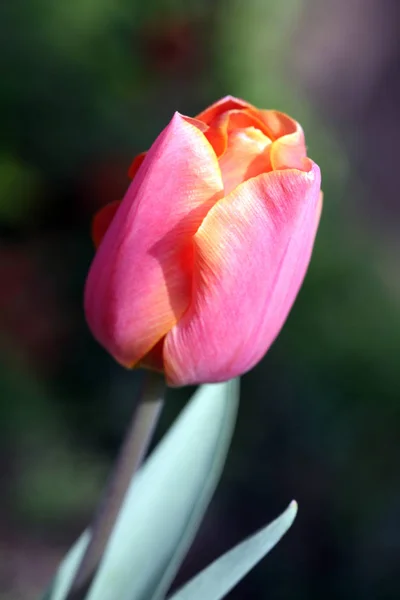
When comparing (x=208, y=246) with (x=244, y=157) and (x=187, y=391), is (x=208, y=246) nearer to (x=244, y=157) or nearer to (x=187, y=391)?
(x=244, y=157)

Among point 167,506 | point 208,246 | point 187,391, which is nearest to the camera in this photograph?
point 208,246

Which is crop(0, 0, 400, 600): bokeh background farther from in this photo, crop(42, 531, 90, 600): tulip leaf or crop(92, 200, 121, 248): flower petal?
crop(92, 200, 121, 248): flower petal

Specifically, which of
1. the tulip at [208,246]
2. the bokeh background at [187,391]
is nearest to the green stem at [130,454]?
the tulip at [208,246]

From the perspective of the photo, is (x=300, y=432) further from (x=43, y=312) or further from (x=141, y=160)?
→ (x=141, y=160)

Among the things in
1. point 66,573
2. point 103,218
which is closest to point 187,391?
point 66,573

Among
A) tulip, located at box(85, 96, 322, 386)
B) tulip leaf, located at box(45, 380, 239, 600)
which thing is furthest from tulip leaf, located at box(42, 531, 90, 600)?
tulip, located at box(85, 96, 322, 386)

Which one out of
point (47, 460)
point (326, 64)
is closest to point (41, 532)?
point (47, 460)

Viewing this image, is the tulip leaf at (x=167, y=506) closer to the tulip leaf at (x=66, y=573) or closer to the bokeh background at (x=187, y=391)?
the tulip leaf at (x=66, y=573)
